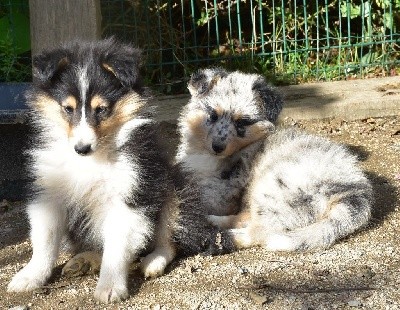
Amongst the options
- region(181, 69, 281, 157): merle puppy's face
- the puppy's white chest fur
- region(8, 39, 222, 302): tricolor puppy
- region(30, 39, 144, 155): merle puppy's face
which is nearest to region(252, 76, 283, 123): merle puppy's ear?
region(181, 69, 281, 157): merle puppy's face

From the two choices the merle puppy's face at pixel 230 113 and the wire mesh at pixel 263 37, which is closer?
the merle puppy's face at pixel 230 113

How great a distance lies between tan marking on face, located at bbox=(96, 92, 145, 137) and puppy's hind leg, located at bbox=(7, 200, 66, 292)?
589mm

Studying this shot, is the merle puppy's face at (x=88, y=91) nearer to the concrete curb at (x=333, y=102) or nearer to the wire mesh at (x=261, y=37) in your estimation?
the concrete curb at (x=333, y=102)

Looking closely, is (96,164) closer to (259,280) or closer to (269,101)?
(259,280)

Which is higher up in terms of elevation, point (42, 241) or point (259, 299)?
point (42, 241)

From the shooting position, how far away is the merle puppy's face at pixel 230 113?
612cm

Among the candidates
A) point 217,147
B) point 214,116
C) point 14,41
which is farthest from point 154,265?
point 14,41

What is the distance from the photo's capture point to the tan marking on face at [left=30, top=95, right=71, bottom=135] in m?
4.85

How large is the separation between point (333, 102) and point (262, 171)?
2386 millimetres

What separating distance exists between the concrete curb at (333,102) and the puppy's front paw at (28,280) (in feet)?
9.64

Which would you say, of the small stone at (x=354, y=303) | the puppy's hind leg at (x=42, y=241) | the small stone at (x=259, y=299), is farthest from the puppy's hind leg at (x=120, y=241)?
the small stone at (x=354, y=303)

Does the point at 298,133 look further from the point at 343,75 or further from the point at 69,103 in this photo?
the point at 343,75

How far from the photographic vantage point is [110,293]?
461 centimetres

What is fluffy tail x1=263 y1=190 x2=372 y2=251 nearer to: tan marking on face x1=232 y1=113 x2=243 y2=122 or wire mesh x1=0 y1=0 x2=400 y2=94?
tan marking on face x1=232 y1=113 x2=243 y2=122
